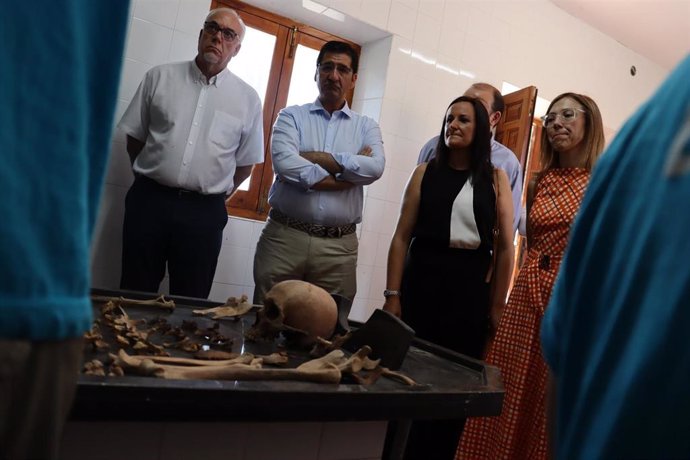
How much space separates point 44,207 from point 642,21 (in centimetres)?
→ 602

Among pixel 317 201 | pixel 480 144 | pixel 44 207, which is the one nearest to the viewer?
pixel 44 207

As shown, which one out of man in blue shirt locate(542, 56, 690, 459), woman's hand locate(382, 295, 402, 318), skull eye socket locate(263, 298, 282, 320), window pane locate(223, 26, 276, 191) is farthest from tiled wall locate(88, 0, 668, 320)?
man in blue shirt locate(542, 56, 690, 459)

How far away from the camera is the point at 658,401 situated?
1.18 feet

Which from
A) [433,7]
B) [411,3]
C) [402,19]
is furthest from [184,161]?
[433,7]

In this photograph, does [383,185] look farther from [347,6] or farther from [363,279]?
[347,6]

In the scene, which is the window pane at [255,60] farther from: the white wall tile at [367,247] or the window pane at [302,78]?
the white wall tile at [367,247]

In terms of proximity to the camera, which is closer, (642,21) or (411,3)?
(411,3)

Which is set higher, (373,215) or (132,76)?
(132,76)

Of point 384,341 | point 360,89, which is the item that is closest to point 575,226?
point 384,341

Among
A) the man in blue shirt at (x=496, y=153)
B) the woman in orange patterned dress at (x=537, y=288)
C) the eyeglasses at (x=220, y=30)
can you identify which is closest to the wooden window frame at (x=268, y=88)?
the eyeglasses at (x=220, y=30)

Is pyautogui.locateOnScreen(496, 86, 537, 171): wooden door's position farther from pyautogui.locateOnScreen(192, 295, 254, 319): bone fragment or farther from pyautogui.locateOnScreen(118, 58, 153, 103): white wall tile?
pyautogui.locateOnScreen(192, 295, 254, 319): bone fragment

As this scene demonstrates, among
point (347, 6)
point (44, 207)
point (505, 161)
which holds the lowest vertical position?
point (44, 207)

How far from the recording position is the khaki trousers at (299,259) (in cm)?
270

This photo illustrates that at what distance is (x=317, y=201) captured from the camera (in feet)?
9.09
